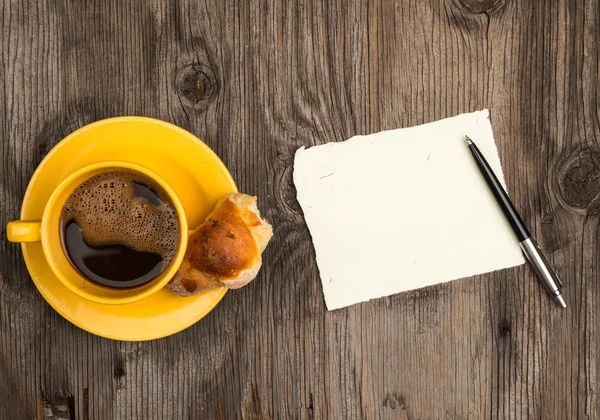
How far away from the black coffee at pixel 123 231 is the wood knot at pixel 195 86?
8.3 inches

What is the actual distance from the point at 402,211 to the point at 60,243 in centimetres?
55

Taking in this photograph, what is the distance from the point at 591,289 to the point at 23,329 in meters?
0.98

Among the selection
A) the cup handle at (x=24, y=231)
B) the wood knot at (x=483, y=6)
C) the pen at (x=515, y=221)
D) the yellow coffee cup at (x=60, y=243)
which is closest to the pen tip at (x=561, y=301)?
the pen at (x=515, y=221)

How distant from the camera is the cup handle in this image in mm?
775

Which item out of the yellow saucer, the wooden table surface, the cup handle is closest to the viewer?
the cup handle

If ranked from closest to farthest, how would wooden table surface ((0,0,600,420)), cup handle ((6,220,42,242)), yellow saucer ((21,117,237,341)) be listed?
cup handle ((6,220,42,242)), yellow saucer ((21,117,237,341)), wooden table surface ((0,0,600,420))

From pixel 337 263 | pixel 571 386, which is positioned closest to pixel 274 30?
pixel 337 263

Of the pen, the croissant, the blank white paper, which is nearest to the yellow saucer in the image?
the croissant

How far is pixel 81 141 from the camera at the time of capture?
2.90ft

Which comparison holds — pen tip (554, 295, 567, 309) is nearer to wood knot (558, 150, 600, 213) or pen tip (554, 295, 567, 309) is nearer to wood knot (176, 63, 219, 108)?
A: wood knot (558, 150, 600, 213)

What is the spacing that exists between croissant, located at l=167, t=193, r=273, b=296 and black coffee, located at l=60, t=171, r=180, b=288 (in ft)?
0.14

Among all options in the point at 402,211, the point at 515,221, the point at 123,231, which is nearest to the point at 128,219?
the point at 123,231

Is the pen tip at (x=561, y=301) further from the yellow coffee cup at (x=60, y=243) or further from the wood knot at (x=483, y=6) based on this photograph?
the yellow coffee cup at (x=60, y=243)

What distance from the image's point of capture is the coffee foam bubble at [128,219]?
85 centimetres
